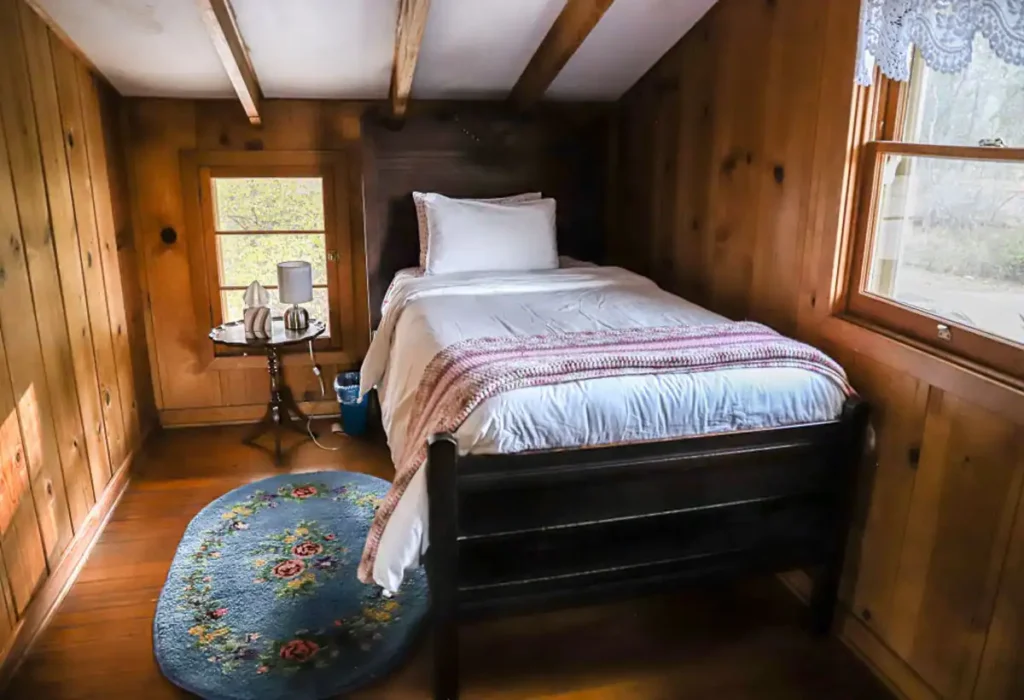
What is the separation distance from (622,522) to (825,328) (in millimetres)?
894

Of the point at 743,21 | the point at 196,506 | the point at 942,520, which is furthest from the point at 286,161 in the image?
the point at 942,520

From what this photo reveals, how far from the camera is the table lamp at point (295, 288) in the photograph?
3207 mm

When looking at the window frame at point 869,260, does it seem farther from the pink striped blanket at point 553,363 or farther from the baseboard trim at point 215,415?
the baseboard trim at point 215,415

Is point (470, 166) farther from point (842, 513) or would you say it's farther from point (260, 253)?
point (842, 513)

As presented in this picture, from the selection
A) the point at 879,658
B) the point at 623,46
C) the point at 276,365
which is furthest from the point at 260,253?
the point at 879,658

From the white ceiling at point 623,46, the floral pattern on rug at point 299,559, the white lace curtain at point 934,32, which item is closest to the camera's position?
the white lace curtain at point 934,32

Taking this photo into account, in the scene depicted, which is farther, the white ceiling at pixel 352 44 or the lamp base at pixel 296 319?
the lamp base at pixel 296 319

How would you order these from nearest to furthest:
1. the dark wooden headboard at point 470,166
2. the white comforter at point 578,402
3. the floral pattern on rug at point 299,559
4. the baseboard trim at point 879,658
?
1. the white comforter at point 578,402
2. the baseboard trim at point 879,658
3. the floral pattern on rug at point 299,559
4. the dark wooden headboard at point 470,166

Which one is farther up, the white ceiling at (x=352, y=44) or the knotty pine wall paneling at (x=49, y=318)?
the white ceiling at (x=352, y=44)

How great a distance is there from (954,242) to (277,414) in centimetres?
264

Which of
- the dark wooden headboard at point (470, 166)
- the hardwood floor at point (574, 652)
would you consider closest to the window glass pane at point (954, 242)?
the hardwood floor at point (574, 652)

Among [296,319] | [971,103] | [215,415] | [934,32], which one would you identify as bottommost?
[215,415]

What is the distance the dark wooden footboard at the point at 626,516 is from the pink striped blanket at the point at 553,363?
0.43 feet

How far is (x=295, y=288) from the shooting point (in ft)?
10.6
